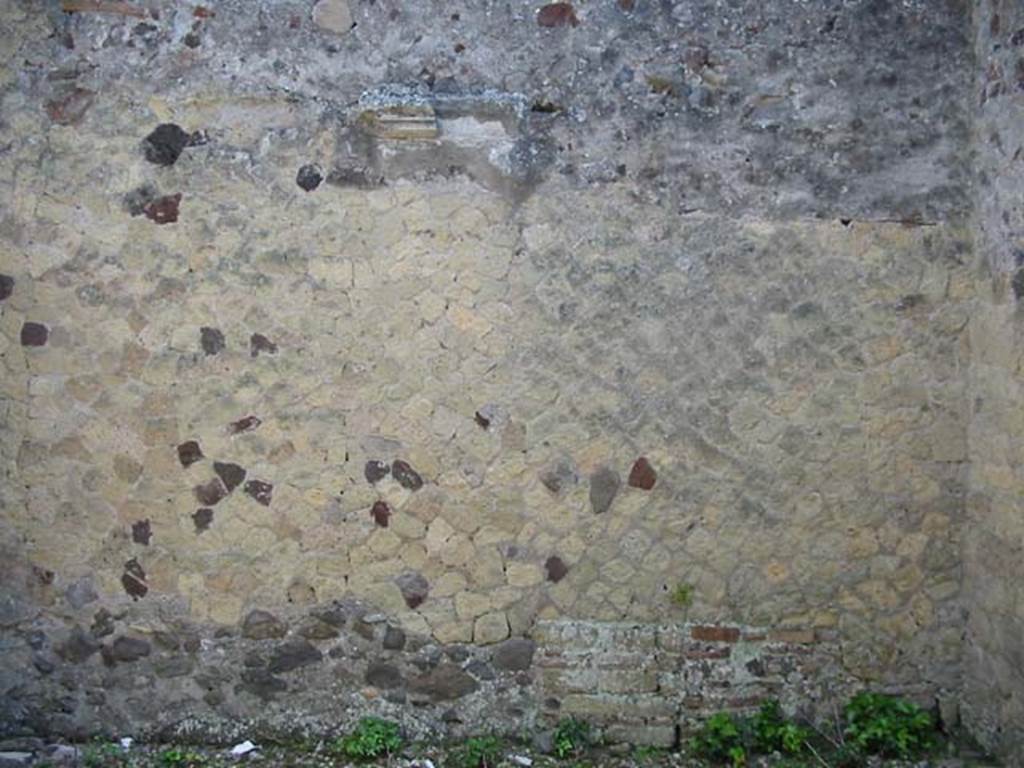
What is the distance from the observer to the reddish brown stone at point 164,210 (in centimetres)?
465

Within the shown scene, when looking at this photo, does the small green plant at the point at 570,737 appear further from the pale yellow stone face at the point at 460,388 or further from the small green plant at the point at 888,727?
the small green plant at the point at 888,727

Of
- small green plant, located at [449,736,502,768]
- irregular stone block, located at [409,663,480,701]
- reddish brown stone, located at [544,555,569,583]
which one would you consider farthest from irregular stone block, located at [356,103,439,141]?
small green plant, located at [449,736,502,768]

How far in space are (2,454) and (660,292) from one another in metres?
2.64

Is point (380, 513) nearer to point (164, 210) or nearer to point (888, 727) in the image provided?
point (164, 210)

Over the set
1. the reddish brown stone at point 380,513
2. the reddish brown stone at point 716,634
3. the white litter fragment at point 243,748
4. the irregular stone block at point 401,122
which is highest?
the irregular stone block at point 401,122

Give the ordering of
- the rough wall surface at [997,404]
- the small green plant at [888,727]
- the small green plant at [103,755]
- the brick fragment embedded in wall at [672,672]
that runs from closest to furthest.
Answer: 1. the rough wall surface at [997,404]
2. the small green plant at [103,755]
3. the small green plant at [888,727]
4. the brick fragment embedded in wall at [672,672]

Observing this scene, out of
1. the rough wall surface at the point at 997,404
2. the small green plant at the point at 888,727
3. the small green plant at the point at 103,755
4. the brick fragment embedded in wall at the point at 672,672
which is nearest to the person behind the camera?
the rough wall surface at the point at 997,404

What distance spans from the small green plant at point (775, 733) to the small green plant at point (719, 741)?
8 centimetres

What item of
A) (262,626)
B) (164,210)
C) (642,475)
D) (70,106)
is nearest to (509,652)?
(642,475)

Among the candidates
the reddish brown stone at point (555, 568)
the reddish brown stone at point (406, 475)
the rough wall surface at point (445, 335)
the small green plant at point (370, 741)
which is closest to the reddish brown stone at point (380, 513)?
the rough wall surface at point (445, 335)

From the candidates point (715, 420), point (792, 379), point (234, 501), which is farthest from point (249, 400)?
point (792, 379)

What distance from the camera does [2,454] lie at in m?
4.66

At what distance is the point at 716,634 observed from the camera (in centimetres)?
474

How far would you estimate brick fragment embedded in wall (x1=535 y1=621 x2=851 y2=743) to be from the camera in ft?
15.5
